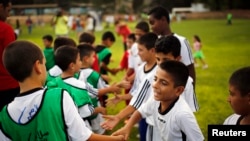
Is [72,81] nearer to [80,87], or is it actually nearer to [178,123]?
[80,87]

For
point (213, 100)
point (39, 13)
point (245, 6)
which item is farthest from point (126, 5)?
point (213, 100)

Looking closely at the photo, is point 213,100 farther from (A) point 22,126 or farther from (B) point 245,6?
(B) point 245,6

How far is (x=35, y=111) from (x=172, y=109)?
3.55 feet

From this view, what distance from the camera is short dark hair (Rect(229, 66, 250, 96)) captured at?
2324mm

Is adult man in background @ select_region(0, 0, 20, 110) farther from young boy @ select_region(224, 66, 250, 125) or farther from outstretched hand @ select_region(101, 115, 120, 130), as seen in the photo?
young boy @ select_region(224, 66, 250, 125)

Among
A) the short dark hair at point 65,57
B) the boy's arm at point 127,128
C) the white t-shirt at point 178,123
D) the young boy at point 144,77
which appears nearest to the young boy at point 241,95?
the white t-shirt at point 178,123

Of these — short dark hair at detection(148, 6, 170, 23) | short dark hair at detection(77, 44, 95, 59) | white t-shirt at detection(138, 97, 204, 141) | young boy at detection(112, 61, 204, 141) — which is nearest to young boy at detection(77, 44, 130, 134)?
short dark hair at detection(77, 44, 95, 59)

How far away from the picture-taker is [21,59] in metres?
2.21

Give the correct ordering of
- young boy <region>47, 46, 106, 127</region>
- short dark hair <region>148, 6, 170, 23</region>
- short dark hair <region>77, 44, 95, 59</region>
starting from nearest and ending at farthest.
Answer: young boy <region>47, 46, 106, 127</region>, short dark hair <region>148, 6, 170, 23</region>, short dark hair <region>77, 44, 95, 59</region>

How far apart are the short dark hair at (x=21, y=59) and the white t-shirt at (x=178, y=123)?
1089 mm

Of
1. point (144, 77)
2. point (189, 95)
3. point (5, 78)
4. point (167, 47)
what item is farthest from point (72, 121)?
point (5, 78)

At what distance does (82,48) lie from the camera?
4855mm

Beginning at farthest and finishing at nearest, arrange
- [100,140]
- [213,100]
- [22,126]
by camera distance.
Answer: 1. [213,100]
2. [100,140]
3. [22,126]

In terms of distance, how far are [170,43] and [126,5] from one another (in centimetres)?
5774
